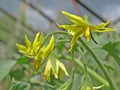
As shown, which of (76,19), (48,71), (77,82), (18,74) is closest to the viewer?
(76,19)

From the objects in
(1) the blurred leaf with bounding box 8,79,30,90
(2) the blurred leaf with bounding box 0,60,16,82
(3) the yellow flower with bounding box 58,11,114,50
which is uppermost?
(3) the yellow flower with bounding box 58,11,114,50

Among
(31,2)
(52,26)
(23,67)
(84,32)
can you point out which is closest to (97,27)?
(84,32)

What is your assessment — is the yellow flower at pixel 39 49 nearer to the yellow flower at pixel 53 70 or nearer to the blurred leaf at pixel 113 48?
the yellow flower at pixel 53 70

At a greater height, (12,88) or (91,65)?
(91,65)

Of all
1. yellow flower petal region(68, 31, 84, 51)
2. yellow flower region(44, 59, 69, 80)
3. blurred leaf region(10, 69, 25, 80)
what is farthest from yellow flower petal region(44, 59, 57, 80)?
blurred leaf region(10, 69, 25, 80)

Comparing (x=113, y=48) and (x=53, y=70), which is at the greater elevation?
(x=113, y=48)

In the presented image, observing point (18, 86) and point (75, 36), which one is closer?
point (75, 36)

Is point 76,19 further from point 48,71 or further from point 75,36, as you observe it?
point 48,71

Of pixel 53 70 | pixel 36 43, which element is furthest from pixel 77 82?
pixel 36 43

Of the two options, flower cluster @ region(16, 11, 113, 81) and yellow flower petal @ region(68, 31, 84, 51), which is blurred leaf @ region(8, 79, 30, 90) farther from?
yellow flower petal @ region(68, 31, 84, 51)

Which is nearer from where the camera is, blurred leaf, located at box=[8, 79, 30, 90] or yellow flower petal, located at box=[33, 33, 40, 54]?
yellow flower petal, located at box=[33, 33, 40, 54]

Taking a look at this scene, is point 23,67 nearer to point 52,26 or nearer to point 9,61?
point 9,61
